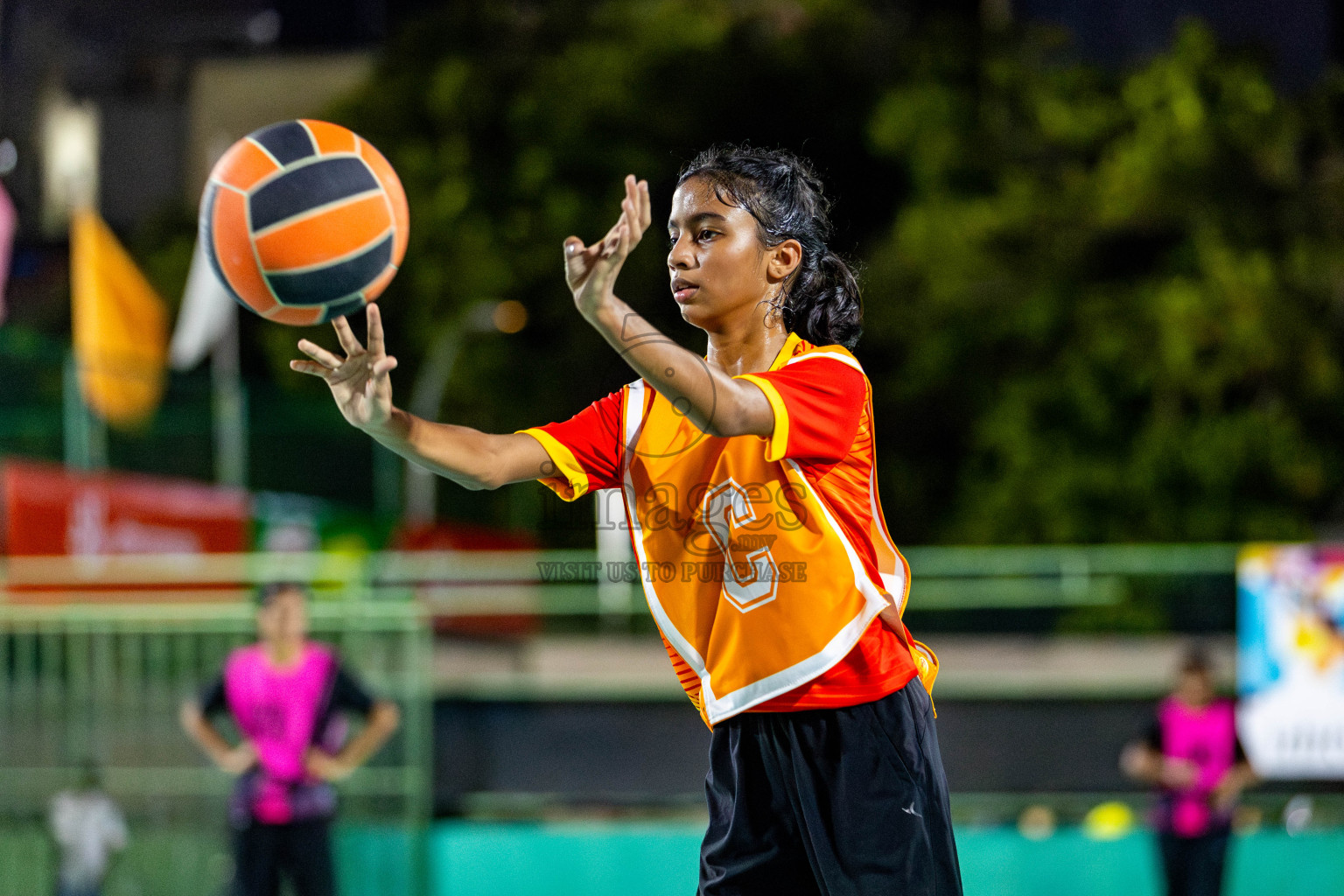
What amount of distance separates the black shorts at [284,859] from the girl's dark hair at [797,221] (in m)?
4.54

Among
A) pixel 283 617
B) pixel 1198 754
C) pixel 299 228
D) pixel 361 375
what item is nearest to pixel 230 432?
pixel 283 617

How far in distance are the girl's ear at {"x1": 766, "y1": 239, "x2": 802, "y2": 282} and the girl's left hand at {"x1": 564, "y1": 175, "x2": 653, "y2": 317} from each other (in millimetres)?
610

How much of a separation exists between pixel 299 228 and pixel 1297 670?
8.22 metres

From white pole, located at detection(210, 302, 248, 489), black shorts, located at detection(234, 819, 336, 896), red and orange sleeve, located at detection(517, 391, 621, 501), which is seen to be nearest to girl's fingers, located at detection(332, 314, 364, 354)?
red and orange sleeve, located at detection(517, 391, 621, 501)

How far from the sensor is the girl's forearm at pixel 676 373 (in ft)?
8.80

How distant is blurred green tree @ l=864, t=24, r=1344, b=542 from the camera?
19.4 m

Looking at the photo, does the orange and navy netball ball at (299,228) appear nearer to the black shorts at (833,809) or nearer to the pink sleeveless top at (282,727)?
the black shorts at (833,809)

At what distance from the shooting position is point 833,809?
10.2 ft

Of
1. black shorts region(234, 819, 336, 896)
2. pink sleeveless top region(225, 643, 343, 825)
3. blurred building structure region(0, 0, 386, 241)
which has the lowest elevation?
black shorts region(234, 819, 336, 896)

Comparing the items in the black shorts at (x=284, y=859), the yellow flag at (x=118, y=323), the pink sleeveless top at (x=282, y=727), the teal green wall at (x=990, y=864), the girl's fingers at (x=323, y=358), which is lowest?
the teal green wall at (x=990, y=864)

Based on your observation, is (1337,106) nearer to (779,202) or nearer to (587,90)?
(587,90)

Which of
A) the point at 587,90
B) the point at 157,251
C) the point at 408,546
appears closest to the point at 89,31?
the point at 157,251

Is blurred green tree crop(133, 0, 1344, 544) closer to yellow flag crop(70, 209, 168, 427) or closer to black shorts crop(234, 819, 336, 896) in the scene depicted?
yellow flag crop(70, 209, 168, 427)

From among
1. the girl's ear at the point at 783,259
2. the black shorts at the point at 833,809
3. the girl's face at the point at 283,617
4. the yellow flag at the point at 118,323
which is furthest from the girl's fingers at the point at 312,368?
the yellow flag at the point at 118,323
